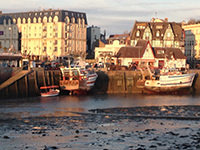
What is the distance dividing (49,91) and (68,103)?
12.2 meters

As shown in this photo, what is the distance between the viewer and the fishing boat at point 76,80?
260ft

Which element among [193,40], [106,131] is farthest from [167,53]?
[106,131]

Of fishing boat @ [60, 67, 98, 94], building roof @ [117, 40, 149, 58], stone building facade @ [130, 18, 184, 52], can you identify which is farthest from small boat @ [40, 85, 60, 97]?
stone building facade @ [130, 18, 184, 52]

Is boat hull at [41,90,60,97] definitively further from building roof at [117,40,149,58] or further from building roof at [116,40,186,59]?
building roof at [117,40,149,58]

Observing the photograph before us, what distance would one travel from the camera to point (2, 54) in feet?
290

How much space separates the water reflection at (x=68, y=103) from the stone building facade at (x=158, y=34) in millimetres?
48730

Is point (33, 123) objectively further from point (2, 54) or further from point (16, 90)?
Answer: point (2, 54)

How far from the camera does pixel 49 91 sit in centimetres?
7756

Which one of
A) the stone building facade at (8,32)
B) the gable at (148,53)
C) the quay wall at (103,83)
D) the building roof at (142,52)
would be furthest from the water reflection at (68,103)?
the stone building facade at (8,32)

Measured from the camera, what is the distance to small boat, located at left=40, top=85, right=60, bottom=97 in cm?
7612

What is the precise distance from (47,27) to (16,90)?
233 feet

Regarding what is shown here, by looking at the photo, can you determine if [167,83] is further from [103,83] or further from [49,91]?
[49,91]

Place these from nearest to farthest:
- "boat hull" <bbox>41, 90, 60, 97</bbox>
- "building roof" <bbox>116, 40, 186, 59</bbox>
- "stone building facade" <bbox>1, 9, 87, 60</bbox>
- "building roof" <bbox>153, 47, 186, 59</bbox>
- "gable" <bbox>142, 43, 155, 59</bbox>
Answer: "boat hull" <bbox>41, 90, 60, 97</bbox> → "building roof" <bbox>116, 40, 186, 59</bbox> → "gable" <bbox>142, 43, 155, 59</bbox> → "building roof" <bbox>153, 47, 186, 59</bbox> → "stone building facade" <bbox>1, 9, 87, 60</bbox>

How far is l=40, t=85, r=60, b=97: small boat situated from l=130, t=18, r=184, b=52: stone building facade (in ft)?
157
